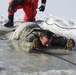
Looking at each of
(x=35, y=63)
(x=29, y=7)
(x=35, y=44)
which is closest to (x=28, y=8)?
(x=29, y=7)

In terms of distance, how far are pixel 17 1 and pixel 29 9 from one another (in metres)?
0.52

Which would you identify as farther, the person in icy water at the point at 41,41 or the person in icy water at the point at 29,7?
the person in icy water at the point at 29,7

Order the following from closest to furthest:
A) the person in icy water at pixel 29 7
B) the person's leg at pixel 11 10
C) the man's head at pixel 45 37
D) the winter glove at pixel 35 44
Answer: the winter glove at pixel 35 44 → the man's head at pixel 45 37 → the person's leg at pixel 11 10 → the person in icy water at pixel 29 7

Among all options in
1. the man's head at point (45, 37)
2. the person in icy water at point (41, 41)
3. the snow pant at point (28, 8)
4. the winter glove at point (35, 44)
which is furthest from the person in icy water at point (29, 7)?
the winter glove at point (35, 44)

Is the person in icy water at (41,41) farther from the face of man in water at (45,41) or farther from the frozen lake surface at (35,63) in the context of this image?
the frozen lake surface at (35,63)

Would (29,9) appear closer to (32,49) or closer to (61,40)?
(61,40)

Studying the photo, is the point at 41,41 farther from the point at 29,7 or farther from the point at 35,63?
the point at 29,7

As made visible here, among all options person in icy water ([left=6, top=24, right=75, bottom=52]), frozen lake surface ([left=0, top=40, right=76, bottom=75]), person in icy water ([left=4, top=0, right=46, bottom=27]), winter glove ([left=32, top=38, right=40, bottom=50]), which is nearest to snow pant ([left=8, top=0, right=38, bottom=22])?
person in icy water ([left=4, top=0, right=46, bottom=27])

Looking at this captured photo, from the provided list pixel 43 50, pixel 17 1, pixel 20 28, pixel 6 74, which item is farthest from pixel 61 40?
pixel 17 1

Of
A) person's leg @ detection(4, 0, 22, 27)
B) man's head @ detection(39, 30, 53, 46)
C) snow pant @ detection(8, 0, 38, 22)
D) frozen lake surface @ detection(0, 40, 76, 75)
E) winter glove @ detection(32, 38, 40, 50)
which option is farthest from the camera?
snow pant @ detection(8, 0, 38, 22)

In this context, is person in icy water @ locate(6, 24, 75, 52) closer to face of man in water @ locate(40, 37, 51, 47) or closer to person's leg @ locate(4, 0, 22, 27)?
face of man in water @ locate(40, 37, 51, 47)

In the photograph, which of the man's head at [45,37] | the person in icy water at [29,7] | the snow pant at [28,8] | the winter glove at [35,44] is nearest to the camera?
the winter glove at [35,44]

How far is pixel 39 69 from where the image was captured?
3.80 m

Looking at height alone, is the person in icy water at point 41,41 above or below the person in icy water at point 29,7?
below
